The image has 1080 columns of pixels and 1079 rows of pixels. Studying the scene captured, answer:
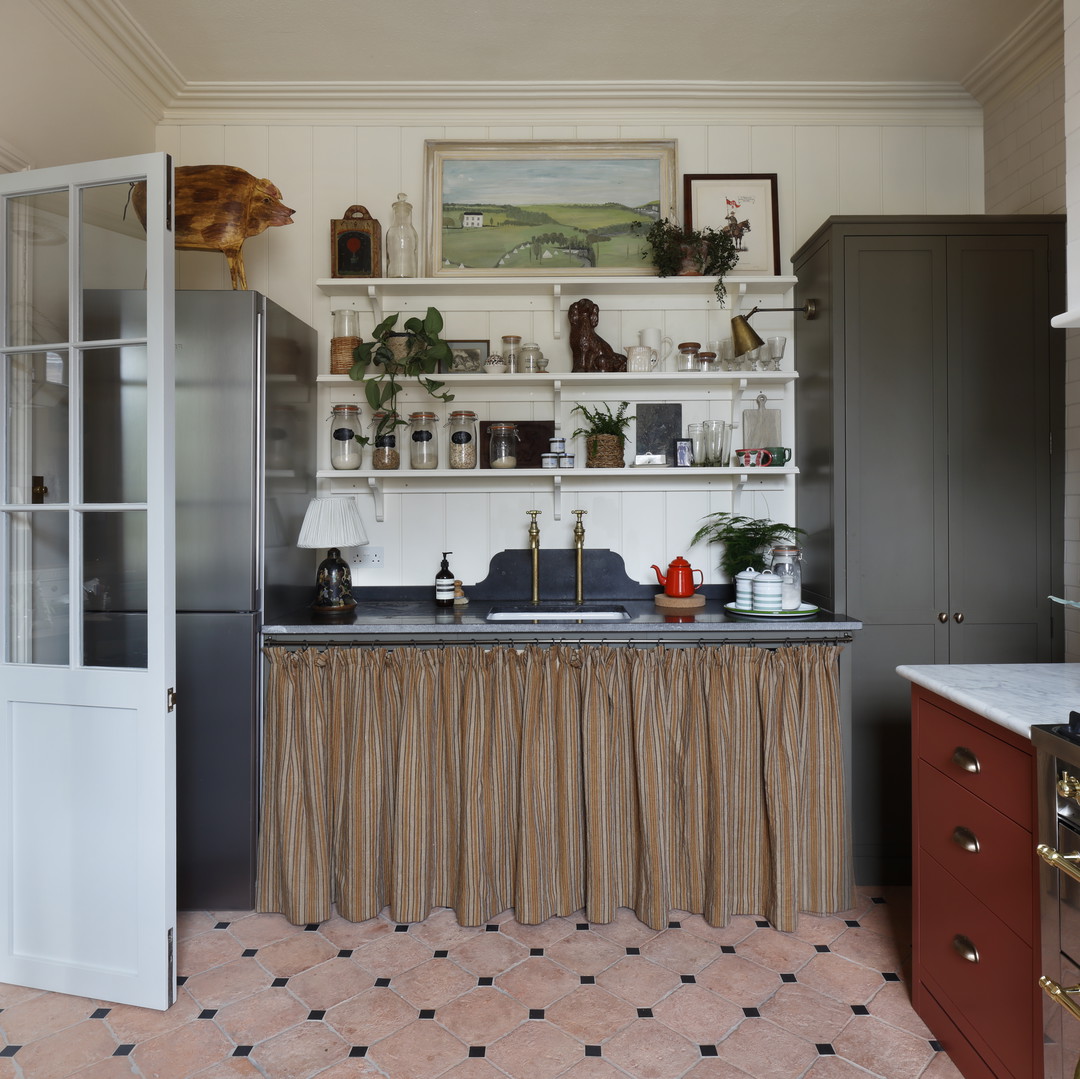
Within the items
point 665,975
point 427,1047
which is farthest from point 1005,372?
point 427,1047

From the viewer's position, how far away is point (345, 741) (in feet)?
8.28

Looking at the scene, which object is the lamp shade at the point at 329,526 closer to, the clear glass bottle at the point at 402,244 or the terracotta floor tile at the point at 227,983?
the clear glass bottle at the point at 402,244

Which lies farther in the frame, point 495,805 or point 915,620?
point 915,620

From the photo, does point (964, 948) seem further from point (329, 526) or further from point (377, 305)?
point (377, 305)

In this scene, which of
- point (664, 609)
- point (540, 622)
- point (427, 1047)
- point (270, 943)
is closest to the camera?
point (427, 1047)

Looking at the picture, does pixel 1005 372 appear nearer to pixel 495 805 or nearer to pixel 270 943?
pixel 495 805

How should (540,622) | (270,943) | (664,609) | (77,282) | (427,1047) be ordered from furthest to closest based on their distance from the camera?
(664,609)
(540,622)
(270,943)
(77,282)
(427,1047)

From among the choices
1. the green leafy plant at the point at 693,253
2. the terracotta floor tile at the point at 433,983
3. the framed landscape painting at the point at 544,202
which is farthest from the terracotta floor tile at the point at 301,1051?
the green leafy plant at the point at 693,253

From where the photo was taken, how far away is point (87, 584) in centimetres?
214

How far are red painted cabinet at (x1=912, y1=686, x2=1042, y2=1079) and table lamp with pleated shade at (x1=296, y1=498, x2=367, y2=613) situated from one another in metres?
1.95

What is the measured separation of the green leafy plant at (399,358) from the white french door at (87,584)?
88 cm

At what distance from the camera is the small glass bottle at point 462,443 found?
118 inches

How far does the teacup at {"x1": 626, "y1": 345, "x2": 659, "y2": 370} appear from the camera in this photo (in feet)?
9.95

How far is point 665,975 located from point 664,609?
4.05 ft
